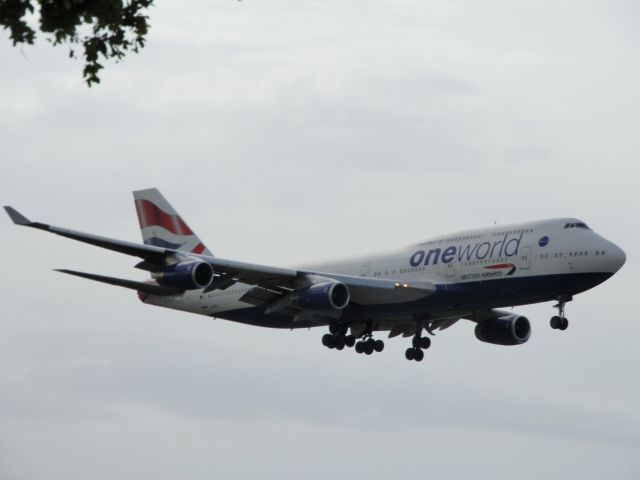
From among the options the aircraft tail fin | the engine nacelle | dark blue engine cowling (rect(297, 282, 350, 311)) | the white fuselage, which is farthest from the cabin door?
the aircraft tail fin

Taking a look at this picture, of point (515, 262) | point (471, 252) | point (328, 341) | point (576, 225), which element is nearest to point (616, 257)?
point (576, 225)

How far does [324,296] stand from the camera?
54281mm

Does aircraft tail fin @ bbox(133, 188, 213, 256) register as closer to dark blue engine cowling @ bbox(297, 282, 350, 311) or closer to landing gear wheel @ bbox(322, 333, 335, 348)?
landing gear wheel @ bbox(322, 333, 335, 348)

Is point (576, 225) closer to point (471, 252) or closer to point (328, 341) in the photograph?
point (471, 252)

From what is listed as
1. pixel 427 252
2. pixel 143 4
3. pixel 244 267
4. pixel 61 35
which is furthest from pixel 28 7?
pixel 427 252

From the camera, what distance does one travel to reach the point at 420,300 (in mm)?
55312

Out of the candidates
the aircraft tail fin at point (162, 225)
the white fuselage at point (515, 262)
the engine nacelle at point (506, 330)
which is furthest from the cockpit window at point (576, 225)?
the aircraft tail fin at point (162, 225)

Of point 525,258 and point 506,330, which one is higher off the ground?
point 506,330

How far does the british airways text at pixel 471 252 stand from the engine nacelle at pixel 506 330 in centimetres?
862

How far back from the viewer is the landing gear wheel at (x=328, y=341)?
194ft

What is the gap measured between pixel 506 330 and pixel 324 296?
13411mm

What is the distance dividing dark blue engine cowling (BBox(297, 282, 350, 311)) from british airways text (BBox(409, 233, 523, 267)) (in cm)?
430

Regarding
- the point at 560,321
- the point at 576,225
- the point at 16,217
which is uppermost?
the point at 576,225

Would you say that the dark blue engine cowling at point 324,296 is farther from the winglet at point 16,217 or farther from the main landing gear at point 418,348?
the winglet at point 16,217
